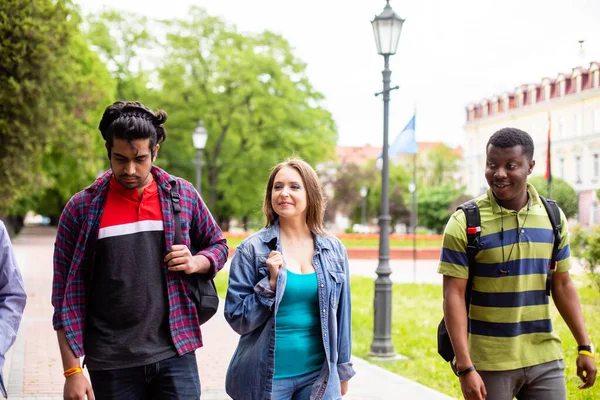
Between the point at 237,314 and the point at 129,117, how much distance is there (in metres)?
1.03

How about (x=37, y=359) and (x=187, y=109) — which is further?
(x=187, y=109)

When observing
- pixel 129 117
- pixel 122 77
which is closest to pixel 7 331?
pixel 129 117

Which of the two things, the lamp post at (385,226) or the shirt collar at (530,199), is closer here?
the shirt collar at (530,199)

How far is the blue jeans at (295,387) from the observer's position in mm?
3541

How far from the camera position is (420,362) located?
30.2 ft

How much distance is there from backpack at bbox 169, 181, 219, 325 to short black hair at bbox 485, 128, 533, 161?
1501 mm

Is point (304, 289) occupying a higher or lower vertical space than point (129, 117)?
lower

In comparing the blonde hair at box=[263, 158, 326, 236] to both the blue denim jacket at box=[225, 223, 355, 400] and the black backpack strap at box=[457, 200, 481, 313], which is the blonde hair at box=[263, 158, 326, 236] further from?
the black backpack strap at box=[457, 200, 481, 313]

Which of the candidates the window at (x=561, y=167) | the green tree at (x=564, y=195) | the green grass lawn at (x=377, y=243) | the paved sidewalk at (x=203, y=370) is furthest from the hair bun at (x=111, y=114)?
the green grass lawn at (x=377, y=243)

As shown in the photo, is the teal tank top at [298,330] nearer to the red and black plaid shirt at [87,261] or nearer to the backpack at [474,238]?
the red and black plaid shirt at [87,261]

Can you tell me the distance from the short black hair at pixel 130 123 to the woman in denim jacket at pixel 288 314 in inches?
Answer: 29.4

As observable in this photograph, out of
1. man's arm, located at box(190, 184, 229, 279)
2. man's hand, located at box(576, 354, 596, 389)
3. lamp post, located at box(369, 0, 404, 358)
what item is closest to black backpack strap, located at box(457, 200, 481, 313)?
man's hand, located at box(576, 354, 596, 389)

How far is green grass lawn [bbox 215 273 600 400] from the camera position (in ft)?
26.9

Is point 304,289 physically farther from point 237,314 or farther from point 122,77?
point 122,77
